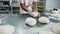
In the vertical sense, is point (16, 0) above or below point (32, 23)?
above

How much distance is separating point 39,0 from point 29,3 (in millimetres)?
908

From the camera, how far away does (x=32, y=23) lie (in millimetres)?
773

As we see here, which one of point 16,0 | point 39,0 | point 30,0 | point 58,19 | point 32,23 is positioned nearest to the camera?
point 32,23

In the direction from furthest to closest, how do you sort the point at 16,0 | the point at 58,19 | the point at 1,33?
the point at 16,0
the point at 58,19
the point at 1,33

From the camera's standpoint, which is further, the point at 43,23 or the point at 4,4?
the point at 4,4

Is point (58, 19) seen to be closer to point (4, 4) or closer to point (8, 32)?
point (8, 32)

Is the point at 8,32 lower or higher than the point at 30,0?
lower

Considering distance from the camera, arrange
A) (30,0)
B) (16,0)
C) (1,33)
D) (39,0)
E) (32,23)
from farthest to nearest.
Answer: (39,0), (16,0), (30,0), (32,23), (1,33)

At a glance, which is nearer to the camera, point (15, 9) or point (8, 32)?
point (8, 32)

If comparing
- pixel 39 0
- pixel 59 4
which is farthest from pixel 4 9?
pixel 59 4

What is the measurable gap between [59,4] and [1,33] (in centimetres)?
243

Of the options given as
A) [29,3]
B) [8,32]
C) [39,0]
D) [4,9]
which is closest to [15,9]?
[4,9]

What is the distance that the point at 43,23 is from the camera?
0.84 metres

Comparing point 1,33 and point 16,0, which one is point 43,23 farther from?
point 16,0
